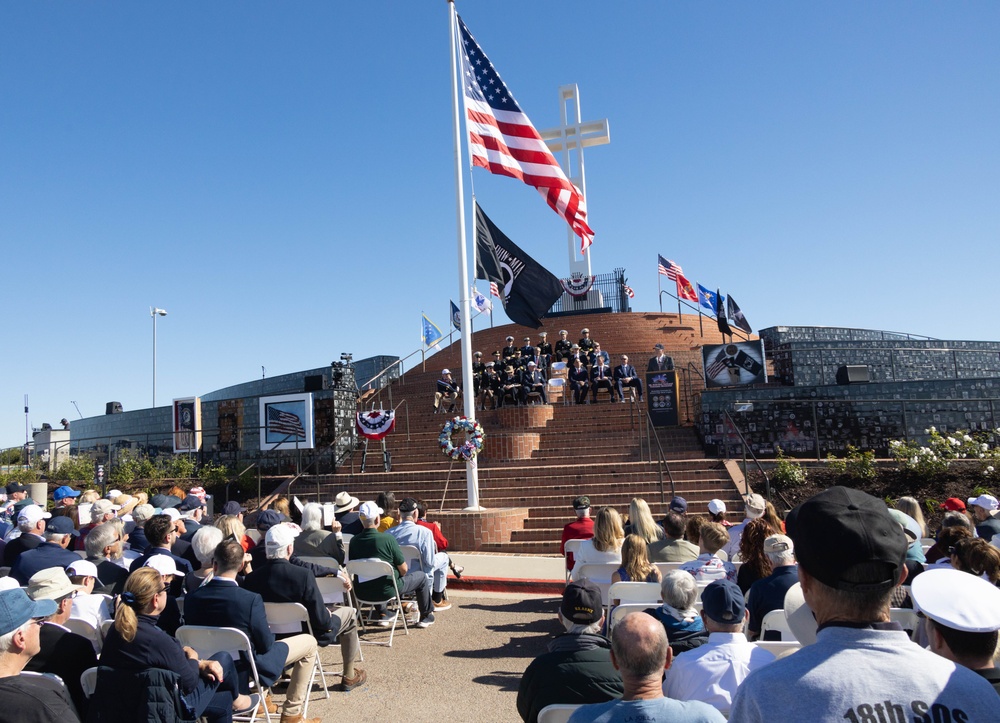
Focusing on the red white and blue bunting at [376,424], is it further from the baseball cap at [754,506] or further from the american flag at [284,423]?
the baseball cap at [754,506]

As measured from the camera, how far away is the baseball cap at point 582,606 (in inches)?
164

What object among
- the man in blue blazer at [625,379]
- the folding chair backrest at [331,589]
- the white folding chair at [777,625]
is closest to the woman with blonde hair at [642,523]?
the white folding chair at [777,625]

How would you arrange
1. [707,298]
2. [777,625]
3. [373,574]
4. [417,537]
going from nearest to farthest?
[777,625] → [373,574] → [417,537] → [707,298]

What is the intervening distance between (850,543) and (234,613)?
433 centimetres

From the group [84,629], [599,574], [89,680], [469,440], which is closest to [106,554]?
[84,629]

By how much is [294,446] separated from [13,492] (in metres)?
7.31

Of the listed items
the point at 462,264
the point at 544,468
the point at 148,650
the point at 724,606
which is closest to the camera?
the point at 724,606

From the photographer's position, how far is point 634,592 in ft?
19.4

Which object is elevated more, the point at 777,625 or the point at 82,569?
the point at 82,569

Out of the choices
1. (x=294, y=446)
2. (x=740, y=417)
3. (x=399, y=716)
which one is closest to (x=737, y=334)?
(x=740, y=417)

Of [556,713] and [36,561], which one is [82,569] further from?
[556,713]

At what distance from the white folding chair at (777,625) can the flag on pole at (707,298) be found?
22.0 metres

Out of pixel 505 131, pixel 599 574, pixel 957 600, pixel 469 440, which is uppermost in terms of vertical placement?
pixel 505 131

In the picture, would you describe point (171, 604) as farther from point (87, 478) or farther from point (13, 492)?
point (87, 478)
